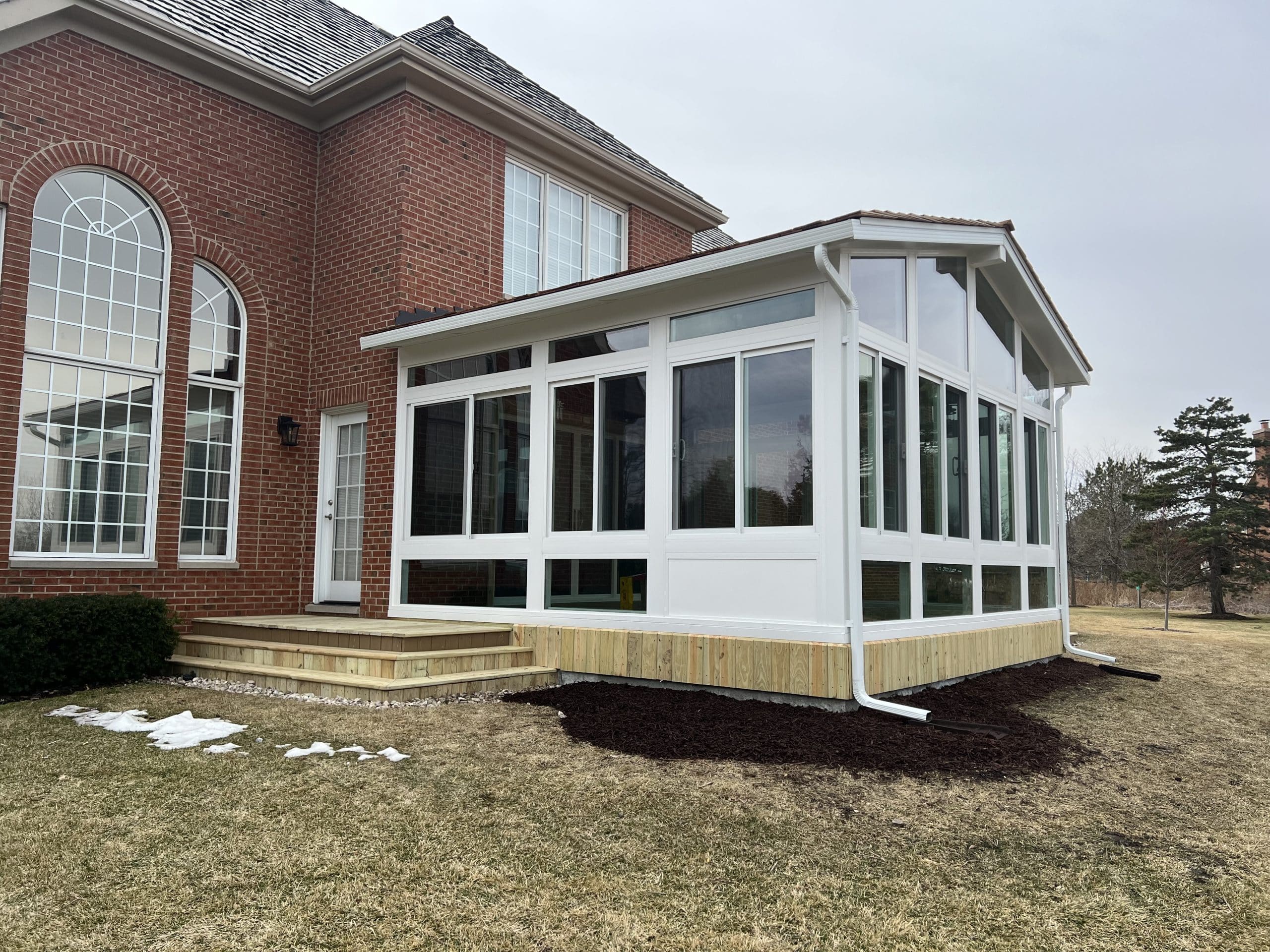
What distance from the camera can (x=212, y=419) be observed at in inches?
359

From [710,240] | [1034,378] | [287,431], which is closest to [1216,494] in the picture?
[710,240]

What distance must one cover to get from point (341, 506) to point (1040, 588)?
7542 millimetres

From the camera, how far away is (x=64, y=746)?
5.08 meters

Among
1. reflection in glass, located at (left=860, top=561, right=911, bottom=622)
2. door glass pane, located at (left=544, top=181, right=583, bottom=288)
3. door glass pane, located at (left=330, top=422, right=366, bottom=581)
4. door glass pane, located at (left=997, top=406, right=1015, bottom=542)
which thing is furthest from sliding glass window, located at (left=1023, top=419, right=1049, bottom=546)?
door glass pane, located at (left=330, top=422, right=366, bottom=581)

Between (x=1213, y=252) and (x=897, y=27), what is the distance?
10.5m

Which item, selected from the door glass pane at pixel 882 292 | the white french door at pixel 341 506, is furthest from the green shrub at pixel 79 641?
the door glass pane at pixel 882 292

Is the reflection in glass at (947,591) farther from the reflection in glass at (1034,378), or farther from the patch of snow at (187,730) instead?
the patch of snow at (187,730)

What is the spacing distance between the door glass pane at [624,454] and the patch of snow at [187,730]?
3.02 meters

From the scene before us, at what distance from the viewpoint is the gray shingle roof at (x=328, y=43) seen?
369 inches

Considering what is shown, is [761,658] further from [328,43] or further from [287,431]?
[328,43]

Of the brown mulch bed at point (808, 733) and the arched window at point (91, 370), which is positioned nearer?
the brown mulch bed at point (808, 733)

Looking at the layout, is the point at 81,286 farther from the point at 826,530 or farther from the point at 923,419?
the point at 923,419

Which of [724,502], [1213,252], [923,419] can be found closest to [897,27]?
[1213,252]

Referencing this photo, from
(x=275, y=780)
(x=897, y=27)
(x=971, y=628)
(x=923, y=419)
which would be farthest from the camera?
(x=897, y=27)
